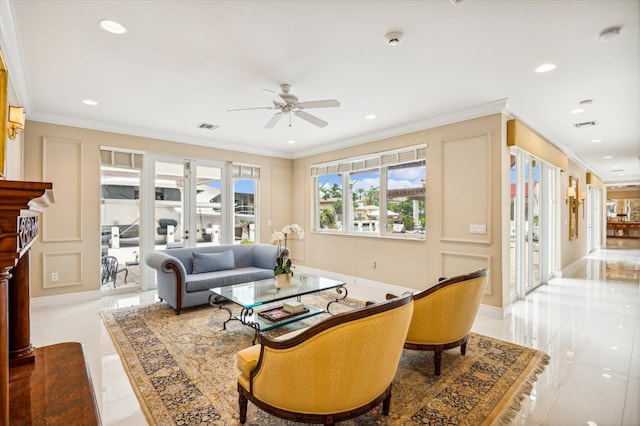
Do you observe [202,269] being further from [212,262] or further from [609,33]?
[609,33]

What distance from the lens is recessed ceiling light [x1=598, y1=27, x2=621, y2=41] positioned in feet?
7.89

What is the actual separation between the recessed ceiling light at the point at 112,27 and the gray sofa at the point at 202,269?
8.50ft

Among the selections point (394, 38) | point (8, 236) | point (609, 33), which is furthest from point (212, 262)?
point (609, 33)

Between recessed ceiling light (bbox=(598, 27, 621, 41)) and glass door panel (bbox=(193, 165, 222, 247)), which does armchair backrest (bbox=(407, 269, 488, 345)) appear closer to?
recessed ceiling light (bbox=(598, 27, 621, 41))

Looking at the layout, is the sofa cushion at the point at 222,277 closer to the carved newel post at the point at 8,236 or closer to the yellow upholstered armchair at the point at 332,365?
the yellow upholstered armchair at the point at 332,365

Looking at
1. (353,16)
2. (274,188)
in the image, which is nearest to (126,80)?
(353,16)

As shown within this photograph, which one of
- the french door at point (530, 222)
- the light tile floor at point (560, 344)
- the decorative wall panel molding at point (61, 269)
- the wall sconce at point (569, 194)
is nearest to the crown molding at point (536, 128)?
the french door at point (530, 222)

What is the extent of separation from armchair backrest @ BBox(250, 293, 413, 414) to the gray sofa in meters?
2.68

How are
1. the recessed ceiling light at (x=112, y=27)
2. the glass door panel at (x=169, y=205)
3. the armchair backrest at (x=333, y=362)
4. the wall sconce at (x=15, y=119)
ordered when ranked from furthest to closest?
the glass door panel at (x=169, y=205) → the wall sconce at (x=15, y=119) → the recessed ceiling light at (x=112, y=27) → the armchair backrest at (x=333, y=362)

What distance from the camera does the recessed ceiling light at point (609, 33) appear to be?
240 cm

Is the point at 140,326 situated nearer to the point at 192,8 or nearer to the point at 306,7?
the point at 192,8

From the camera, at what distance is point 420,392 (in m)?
2.33

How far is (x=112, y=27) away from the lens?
8.07 feet

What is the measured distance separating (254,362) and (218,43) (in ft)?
8.27
